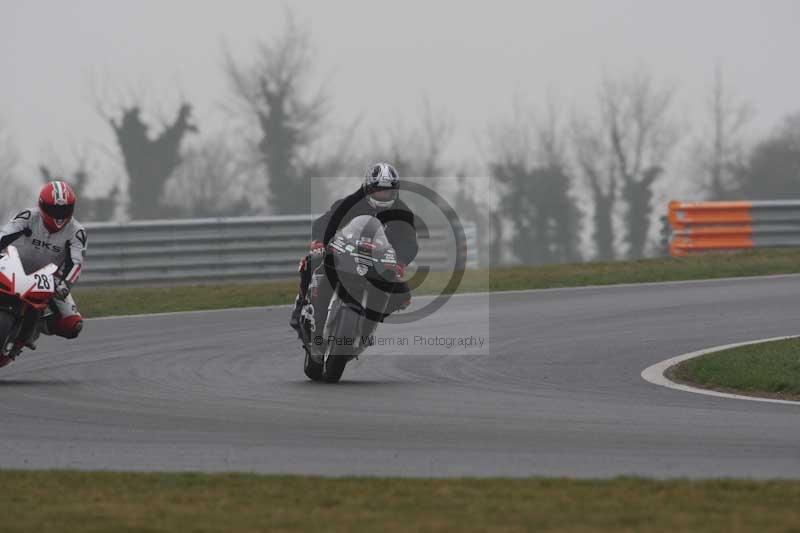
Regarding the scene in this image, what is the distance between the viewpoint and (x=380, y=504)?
6.87 m

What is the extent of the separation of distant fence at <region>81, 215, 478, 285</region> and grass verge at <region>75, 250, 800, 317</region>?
1.36m

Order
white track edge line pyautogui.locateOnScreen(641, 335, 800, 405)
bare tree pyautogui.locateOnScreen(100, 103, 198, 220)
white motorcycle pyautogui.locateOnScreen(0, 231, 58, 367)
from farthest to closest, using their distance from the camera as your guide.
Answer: bare tree pyautogui.locateOnScreen(100, 103, 198, 220), white motorcycle pyautogui.locateOnScreen(0, 231, 58, 367), white track edge line pyautogui.locateOnScreen(641, 335, 800, 405)

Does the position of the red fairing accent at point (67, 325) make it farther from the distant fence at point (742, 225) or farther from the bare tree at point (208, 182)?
the bare tree at point (208, 182)

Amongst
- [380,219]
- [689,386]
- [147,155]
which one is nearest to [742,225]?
[689,386]

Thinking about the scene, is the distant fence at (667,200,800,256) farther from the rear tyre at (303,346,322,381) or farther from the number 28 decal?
the number 28 decal

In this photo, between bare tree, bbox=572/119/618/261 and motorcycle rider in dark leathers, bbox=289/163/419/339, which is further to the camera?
bare tree, bbox=572/119/618/261

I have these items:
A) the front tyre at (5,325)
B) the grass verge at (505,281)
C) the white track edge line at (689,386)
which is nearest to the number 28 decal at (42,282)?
the front tyre at (5,325)

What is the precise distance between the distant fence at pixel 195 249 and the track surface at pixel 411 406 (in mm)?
7588

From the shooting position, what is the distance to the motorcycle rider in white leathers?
1298 centimetres

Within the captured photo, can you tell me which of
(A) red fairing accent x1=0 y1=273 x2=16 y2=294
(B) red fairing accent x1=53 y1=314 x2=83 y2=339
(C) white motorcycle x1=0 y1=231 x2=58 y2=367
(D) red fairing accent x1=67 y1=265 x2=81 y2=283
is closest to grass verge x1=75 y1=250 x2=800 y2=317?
(B) red fairing accent x1=53 y1=314 x2=83 y2=339

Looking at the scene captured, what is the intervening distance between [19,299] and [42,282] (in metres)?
0.25

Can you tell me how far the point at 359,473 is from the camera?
7.89m

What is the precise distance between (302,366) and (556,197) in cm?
5707

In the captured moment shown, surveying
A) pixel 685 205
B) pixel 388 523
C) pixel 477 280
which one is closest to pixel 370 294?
pixel 388 523
